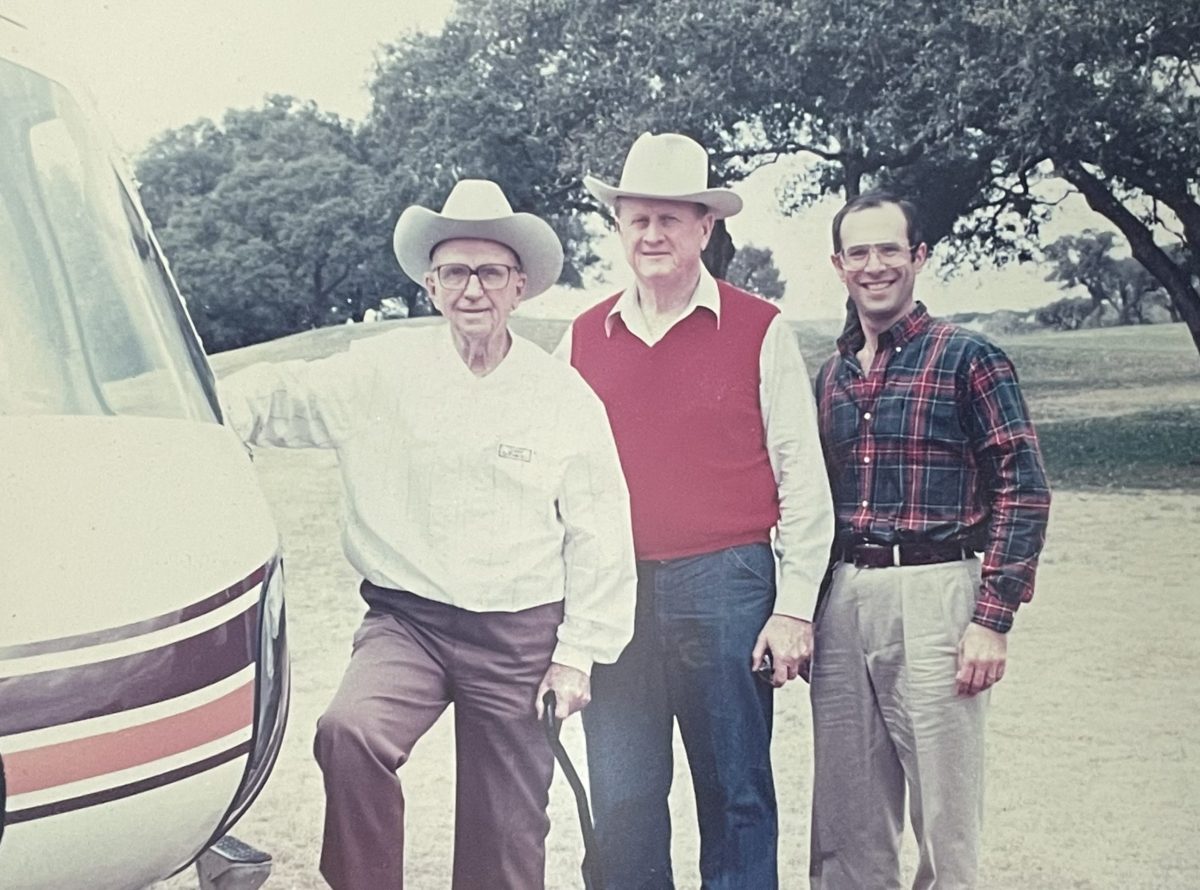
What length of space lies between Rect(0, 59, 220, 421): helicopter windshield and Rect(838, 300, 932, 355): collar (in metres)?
1.39

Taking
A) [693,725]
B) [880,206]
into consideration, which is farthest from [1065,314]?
[693,725]

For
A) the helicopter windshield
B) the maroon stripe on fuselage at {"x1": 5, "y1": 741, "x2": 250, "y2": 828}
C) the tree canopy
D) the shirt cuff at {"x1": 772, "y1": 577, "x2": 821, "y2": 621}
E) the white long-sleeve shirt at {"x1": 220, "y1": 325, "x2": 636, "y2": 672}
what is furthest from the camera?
the tree canopy

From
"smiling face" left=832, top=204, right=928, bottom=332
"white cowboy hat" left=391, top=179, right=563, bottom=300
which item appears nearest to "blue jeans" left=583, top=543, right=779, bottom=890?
"smiling face" left=832, top=204, right=928, bottom=332

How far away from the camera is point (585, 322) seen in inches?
117

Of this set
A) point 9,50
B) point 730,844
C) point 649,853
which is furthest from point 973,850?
point 9,50

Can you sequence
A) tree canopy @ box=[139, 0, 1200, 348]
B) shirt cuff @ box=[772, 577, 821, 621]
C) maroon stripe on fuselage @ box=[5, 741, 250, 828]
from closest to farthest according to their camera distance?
maroon stripe on fuselage @ box=[5, 741, 250, 828] < shirt cuff @ box=[772, 577, 821, 621] < tree canopy @ box=[139, 0, 1200, 348]

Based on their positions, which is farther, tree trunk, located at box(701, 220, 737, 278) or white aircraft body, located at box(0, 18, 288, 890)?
tree trunk, located at box(701, 220, 737, 278)

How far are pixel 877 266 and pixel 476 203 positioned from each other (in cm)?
91

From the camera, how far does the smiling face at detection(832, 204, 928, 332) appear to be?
2939mm

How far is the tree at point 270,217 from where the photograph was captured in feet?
9.87

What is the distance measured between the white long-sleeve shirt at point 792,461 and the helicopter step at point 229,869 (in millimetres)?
1301

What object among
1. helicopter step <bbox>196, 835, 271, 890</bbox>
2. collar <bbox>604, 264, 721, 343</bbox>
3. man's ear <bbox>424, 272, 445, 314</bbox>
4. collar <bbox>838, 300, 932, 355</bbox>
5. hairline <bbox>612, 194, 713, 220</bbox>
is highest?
hairline <bbox>612, 194, 713, 220</bbox>

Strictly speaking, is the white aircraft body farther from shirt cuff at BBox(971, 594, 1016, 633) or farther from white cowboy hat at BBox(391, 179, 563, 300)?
shirt cuff at BBox(971, 594, 1016, 633)

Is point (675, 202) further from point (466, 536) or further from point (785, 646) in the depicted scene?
point (785, 646)
